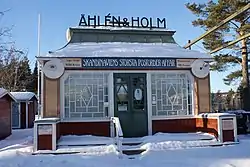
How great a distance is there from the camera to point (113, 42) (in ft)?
43.4

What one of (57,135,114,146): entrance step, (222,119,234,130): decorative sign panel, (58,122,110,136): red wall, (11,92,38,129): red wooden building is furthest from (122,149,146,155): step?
(11,92,38,129): red wooden building

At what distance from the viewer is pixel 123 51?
1187 cm

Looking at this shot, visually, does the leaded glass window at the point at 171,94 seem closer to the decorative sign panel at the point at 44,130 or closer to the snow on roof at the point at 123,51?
the snow on roof at the point at 123,51

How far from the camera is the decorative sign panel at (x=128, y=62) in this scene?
11172 millimetres

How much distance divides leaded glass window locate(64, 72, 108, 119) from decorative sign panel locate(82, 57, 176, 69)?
17.6 inches

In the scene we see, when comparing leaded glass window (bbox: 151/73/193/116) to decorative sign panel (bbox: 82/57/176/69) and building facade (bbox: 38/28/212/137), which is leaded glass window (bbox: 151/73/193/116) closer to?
building facade (bbox: 38/28/212/137)

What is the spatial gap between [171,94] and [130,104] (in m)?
1.59

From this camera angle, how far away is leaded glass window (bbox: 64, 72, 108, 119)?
11250 millimetres

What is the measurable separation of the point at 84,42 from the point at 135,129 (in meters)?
4.16

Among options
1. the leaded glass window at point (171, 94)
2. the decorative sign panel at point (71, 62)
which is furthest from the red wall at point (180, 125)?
the decorative sign panel at point (71, 62)

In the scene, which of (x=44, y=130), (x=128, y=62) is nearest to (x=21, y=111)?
(x=128, y=62)

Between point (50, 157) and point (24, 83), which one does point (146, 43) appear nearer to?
point (50, 157)

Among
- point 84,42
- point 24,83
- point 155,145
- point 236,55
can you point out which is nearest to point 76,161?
point 155,145

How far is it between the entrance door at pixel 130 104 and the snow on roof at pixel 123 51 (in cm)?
84
